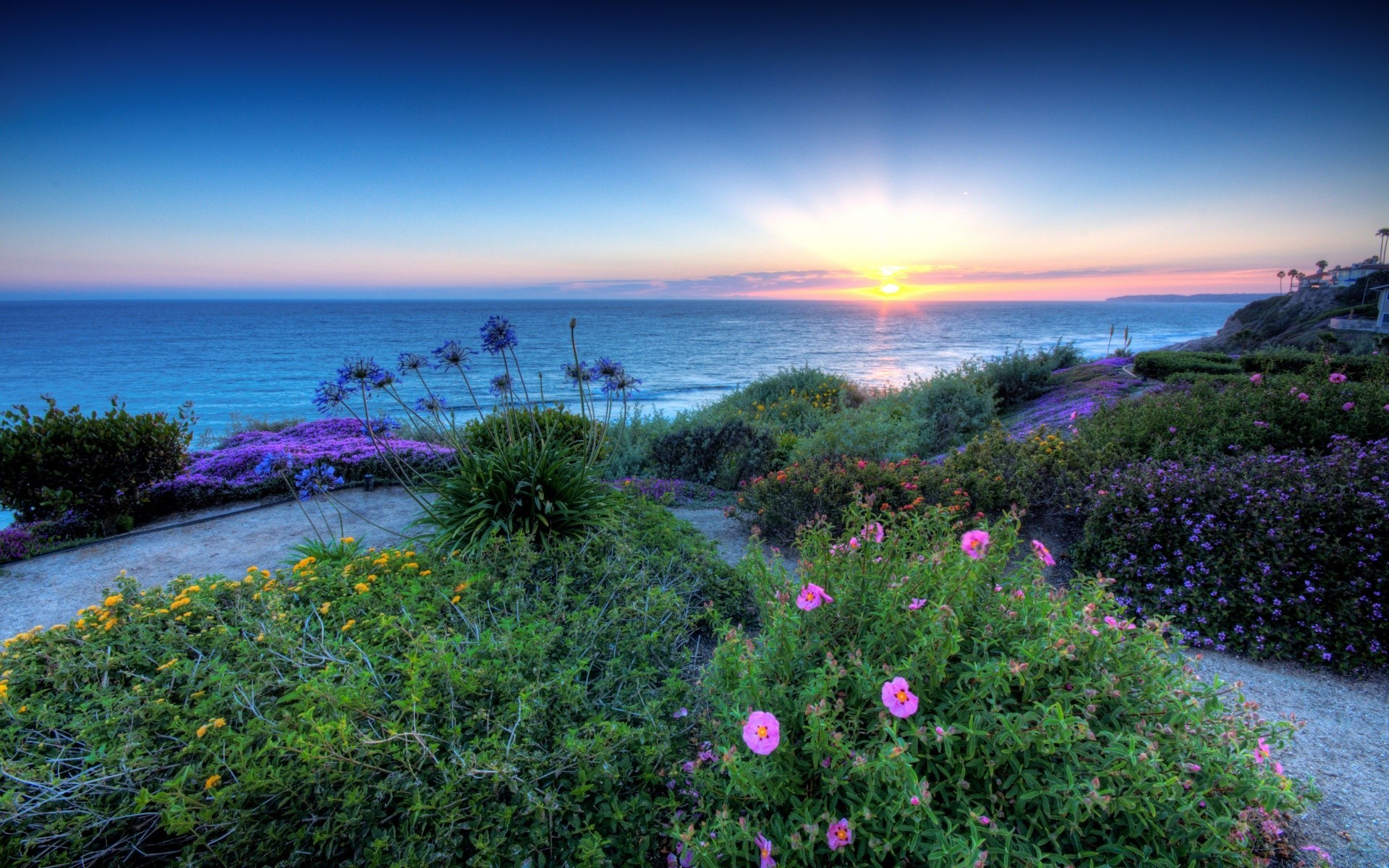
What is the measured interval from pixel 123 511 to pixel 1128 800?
913 centimetres

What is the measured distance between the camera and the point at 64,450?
591 cm

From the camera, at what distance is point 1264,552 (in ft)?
12.8

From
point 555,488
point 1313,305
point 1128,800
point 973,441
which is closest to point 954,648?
point 1128,800

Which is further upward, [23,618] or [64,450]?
[64,450]

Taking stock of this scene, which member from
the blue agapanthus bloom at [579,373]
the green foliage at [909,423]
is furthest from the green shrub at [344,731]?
the green foliage at [909,423]

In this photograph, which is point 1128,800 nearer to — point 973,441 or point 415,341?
point 973,441

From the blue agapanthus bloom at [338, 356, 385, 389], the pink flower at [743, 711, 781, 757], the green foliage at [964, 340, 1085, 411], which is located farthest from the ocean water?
the pink flower at [743, 711, 781, 757]

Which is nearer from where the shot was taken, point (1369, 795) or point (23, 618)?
point (1369, 795)

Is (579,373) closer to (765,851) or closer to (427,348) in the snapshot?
(765,851)

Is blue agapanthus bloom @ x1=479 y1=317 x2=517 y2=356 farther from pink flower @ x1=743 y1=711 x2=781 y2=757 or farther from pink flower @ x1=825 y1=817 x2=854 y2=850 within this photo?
pink flower @ x1=825 y1=817 x2=854 y2=850

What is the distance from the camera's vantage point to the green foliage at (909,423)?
7715 millimetres

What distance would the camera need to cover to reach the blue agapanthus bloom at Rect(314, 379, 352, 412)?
4.26 metres

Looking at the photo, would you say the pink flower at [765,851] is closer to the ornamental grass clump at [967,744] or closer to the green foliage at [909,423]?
the ornamental grass clump at [967,744]

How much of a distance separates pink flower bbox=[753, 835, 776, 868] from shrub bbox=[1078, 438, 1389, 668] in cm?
339
